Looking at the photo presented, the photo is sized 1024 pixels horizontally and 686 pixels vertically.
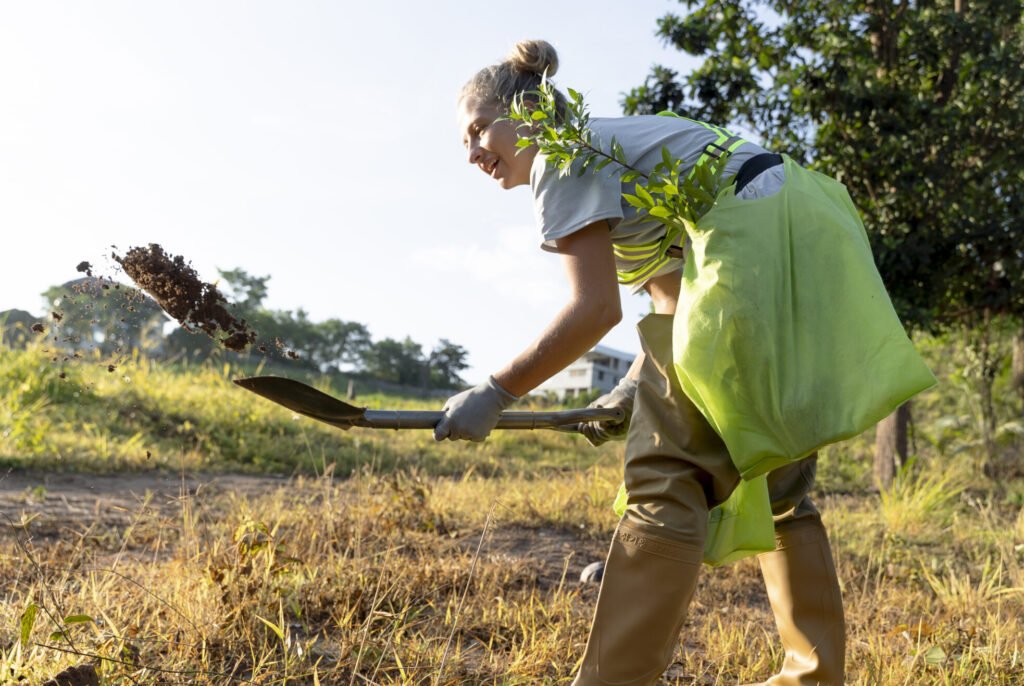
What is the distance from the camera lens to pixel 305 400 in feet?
5.34

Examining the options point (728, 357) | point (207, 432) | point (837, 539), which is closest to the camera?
point (728, 357)

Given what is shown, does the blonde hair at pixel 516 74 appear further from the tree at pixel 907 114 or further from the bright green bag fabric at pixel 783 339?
the tree at pixel 907 114

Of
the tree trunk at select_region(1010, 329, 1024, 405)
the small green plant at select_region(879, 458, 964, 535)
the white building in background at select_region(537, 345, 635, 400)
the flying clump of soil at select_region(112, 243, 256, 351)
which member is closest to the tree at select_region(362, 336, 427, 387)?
the white building in background at select_region(537, 345, 635, 400)

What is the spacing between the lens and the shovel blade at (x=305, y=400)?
1596 mm

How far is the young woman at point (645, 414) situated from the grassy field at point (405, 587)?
1.15 feet

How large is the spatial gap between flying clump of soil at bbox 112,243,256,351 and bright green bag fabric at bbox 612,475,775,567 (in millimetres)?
1153

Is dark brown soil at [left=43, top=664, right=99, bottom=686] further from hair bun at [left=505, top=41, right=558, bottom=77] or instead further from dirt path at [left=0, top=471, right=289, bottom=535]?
dirt path at [left=0, top=471, right=289, bottom=535]

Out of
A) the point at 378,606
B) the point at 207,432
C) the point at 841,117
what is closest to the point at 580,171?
the point at 378,606

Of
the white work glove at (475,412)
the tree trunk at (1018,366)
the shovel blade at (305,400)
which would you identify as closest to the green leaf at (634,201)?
the white work glove at (475,412)

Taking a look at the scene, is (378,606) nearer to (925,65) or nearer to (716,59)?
(716,59)

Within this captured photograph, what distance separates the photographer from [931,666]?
6.53 ft

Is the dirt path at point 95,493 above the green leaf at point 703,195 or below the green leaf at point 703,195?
below

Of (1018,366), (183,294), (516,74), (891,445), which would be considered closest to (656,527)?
(516,74)

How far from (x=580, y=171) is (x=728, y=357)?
0.47 meters
